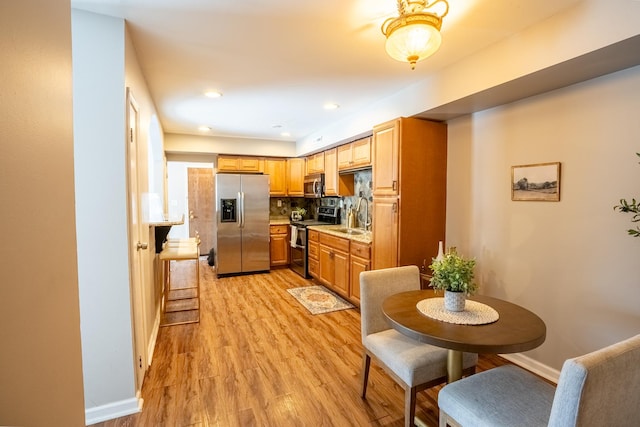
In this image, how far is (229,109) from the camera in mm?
3719

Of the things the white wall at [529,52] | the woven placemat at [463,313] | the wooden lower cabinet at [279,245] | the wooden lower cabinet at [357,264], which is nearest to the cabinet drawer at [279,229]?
the wooden lower cabinet at [279,245]

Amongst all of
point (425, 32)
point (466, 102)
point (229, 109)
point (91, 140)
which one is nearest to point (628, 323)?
point (466, 102)

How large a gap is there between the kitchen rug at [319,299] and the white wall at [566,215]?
172 cm

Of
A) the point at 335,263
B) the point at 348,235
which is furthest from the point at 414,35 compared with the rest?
the point at 335,263

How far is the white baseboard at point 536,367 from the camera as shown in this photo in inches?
88.4

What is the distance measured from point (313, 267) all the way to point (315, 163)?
1.80 meters

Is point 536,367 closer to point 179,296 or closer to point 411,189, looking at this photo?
point 411,189

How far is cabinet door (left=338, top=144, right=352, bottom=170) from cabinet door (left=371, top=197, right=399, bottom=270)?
45.1 inches

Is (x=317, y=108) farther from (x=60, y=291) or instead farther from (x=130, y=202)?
(x=60, y=291)

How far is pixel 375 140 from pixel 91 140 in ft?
8.04

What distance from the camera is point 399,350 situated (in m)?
1.78

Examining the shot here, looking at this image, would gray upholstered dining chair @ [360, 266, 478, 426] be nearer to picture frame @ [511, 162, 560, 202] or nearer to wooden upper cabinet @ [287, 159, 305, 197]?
picture frame @ [511, 162, 560, 202]

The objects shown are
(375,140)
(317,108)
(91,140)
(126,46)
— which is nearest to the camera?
(91,140)

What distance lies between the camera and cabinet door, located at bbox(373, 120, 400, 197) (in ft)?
9.59
